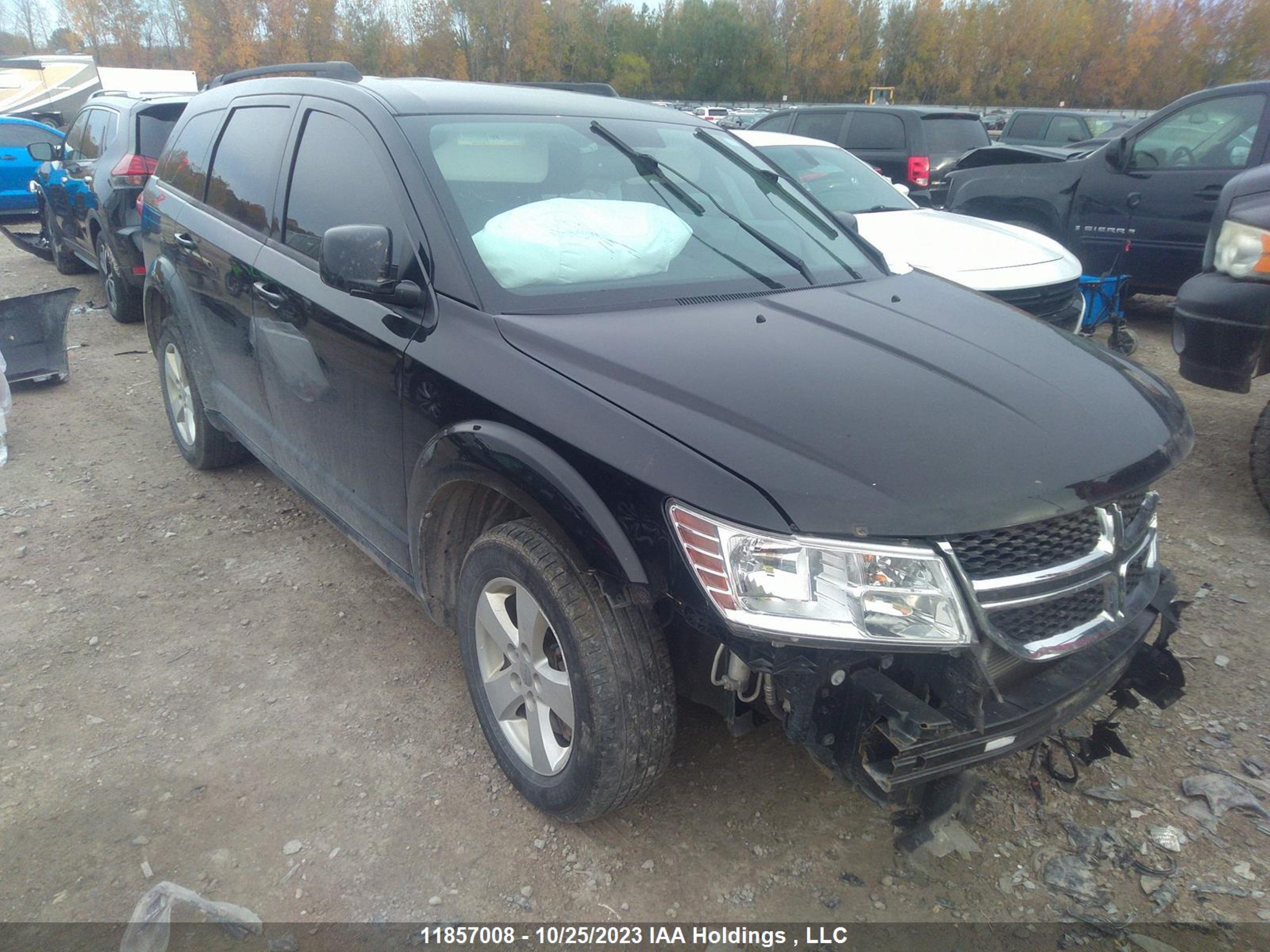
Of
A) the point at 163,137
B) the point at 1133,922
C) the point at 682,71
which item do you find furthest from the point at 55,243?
the point at 682,71

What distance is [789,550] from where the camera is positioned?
1.78 metres

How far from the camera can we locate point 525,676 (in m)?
2.39

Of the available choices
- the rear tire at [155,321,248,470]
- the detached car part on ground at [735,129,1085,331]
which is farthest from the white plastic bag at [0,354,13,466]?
the detached car part on ground at [735,129,1085,331]

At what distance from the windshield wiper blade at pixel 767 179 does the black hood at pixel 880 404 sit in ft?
2.58

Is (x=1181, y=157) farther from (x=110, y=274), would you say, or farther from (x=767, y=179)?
(x=110, y=274)

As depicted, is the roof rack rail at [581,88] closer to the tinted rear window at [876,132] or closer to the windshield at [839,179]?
the windshield at [839,179]

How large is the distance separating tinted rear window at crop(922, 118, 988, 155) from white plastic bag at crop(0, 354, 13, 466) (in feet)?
32.9

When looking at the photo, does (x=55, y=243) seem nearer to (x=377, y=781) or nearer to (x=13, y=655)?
(x=13, y=655)

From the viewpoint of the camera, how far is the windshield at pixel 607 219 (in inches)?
99.9

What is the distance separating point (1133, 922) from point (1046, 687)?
2.29 feet

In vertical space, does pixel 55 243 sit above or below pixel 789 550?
below

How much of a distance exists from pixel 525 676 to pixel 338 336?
4.26ft

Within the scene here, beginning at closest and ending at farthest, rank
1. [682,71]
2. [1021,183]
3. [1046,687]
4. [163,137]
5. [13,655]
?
[1046,687]
[13,655]
[163,137]
[1021,183]
[682,71]

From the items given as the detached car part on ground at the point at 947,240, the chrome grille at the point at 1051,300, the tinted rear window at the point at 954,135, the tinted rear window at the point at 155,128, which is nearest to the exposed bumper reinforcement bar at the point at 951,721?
the detached car part on ground at the point at 947,240
